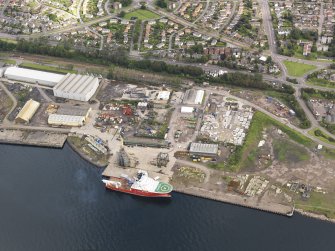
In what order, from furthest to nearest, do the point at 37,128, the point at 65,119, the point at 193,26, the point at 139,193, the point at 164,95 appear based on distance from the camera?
1. the point at 193,26
2. the point at 164,95
3. the point at 37,128
4. the point at 65,119
5. the point at 139,193

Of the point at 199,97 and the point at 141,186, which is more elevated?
the point at 199,97

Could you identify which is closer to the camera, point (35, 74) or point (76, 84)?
point (76, 84)

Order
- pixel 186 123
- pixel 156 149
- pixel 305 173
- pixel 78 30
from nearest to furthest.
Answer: pixel 305 173 → pixel 156 149 → pixel 186 123 → pixel 78 30

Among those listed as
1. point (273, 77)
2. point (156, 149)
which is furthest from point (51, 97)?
point (273, 77)

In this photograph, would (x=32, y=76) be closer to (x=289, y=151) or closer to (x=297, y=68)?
(x=289, y=151)

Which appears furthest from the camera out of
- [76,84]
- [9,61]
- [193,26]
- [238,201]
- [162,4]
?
[162,4]

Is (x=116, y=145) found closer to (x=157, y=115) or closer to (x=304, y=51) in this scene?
(x=157, y=115)

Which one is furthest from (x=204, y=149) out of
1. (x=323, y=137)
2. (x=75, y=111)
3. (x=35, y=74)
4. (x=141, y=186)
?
(x=35, y=74)

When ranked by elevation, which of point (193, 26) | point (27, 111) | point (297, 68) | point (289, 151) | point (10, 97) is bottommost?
point (10, 97)
